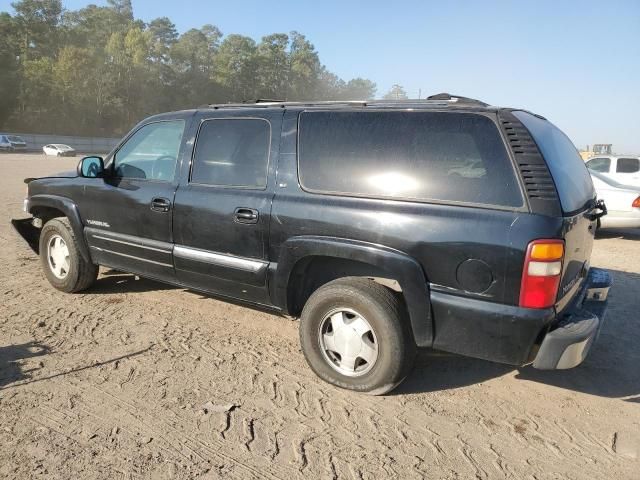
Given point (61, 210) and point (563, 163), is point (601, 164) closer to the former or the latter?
point (563, 163)

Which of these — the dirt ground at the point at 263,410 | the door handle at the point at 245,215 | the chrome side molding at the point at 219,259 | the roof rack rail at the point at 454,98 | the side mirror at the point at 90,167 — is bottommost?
the dirt ground at the point at 263,410

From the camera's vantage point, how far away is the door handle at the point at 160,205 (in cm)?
405

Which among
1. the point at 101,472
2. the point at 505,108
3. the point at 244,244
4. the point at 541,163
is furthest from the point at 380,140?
the point at 101,472

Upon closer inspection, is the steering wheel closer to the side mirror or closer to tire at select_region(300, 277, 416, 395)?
the side mirror

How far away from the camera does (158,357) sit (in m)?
3.68

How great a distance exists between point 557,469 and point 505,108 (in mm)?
2025

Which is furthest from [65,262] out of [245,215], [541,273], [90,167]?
[541,273]

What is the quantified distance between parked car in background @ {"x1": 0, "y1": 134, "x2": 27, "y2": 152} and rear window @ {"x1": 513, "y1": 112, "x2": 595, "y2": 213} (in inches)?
1794

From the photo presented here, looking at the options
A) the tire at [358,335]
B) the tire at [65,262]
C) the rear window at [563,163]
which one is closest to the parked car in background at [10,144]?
the tire at [65,262]

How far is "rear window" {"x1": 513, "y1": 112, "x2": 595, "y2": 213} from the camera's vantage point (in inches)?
109

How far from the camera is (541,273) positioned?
2584mm

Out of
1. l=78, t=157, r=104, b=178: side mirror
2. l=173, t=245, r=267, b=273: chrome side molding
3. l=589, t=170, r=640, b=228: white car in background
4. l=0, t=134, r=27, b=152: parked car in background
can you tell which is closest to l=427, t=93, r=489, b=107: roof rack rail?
l=173, t=245, r=267, b=273: chrome side molding

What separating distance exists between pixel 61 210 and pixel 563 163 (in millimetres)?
4555

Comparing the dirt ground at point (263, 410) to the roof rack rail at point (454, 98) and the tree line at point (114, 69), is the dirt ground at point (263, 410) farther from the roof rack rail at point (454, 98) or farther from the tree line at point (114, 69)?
the tree line at point (114, 69)
